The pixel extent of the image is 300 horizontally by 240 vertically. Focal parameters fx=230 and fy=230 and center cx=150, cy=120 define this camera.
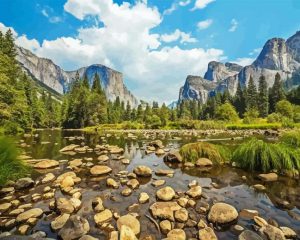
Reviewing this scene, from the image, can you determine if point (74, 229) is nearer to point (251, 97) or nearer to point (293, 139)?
point (293, 139)

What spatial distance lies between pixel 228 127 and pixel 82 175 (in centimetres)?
4761


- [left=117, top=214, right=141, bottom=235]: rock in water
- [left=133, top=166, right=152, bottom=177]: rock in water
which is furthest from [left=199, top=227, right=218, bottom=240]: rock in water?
[left=133, top=166, right=152, bottom=177]: rock in water

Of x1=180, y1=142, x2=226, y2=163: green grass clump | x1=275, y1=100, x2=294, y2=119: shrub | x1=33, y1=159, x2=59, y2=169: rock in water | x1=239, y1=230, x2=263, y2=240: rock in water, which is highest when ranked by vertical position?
x1=275, y1=100, x2=294, y2=119: shrub

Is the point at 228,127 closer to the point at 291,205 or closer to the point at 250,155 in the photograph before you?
the point at 250,155

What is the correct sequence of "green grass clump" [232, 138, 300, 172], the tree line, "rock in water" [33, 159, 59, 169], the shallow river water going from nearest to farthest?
the shallow river water < "green grass clump" [232, 138, 300, 172] < "rock in water" [33, 159, 59, 169] < the tree line

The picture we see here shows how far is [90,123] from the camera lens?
66938mm

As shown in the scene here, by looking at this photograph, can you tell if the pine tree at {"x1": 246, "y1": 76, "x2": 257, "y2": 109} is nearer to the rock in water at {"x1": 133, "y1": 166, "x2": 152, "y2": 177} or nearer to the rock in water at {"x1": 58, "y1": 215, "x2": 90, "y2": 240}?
the rock in water at {"x1": 133, "y1": 166, "x2": 152, "y2": 177}

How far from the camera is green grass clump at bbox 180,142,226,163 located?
40.1 feet

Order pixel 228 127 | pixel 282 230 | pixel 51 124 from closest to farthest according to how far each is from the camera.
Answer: pixel 282 230 < pixel 228 127 < pixel 51 124

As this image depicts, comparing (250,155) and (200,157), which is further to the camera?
(200,157)

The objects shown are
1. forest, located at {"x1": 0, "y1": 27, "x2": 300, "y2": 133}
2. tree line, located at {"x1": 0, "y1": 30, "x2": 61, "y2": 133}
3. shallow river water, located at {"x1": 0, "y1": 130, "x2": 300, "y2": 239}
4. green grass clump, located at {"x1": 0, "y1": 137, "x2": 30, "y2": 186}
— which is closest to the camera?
shallow river water, located at {"x1": 0, "y1": 130, "x2": 300, "y2": 239}

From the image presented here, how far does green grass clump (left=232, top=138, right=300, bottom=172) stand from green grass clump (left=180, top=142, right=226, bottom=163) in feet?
4.71

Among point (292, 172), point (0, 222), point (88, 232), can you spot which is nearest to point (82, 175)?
point (0, 222)

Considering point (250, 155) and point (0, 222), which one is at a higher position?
point (250, 155)
